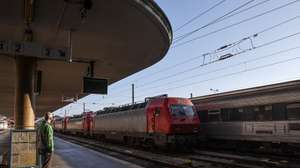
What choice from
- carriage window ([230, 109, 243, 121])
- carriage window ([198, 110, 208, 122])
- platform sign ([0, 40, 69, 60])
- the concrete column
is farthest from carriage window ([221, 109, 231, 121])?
platform sign ([0, 40, 69, 60])

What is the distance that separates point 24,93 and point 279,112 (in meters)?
10.1

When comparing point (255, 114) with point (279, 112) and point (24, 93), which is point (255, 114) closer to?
point (279, 112)

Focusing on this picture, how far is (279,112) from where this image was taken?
649 inches

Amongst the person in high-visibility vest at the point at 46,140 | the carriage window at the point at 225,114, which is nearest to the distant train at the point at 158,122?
the carriage window at the point at 225,114

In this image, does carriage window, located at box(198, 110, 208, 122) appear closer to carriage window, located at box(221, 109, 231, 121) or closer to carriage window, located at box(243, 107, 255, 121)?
carriage window, located at box(221, 109, 231, 121)

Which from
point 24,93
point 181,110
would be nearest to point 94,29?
point 24,93

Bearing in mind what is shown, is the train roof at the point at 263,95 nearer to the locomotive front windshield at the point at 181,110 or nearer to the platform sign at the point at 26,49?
the locomotive front windshield at the point at 181,110

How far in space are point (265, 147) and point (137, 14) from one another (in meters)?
11.1

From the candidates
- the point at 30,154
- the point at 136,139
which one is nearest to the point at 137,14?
the point at 30,154

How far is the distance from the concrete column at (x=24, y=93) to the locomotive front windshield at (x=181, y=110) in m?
7.34

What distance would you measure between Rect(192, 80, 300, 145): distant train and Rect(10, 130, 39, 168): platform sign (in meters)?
10.0

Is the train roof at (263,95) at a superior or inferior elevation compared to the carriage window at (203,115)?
superior

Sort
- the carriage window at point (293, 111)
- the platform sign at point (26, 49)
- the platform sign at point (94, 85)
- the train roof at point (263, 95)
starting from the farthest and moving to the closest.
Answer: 1. the train roof at point (263, 95)
2. the carriage window at point (293, 111)
3. the platform sign at point (94, 85)
4. the platform sign at point (26, 49)

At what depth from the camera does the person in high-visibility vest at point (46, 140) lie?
395 inches
